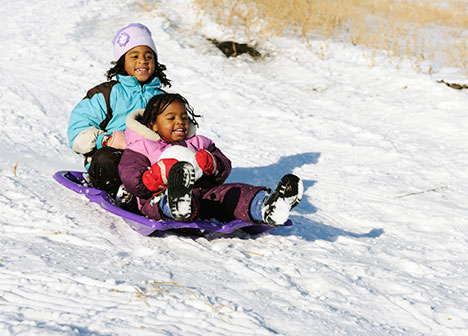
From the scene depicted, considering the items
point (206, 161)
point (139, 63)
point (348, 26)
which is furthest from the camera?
point (348, 26)

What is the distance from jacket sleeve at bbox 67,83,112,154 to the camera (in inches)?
135

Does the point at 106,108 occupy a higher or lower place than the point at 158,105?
lower

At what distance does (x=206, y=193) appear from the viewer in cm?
311

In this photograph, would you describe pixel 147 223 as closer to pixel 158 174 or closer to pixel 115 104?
pixel 158 174

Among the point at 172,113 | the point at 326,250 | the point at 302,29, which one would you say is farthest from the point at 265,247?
the point at 302,29

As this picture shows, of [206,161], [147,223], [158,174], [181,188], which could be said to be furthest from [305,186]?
[181,188]

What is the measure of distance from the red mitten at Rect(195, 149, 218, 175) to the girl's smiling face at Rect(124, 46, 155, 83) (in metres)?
1.03

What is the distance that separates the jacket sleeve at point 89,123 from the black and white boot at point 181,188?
1.05 metres

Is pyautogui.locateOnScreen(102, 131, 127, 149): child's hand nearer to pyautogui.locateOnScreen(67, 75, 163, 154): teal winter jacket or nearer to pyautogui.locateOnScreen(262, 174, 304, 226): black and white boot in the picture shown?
pyautogui.locateOnScreen(67, 75, 163, 154): teal winter jacket

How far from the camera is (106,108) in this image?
3.62 meters

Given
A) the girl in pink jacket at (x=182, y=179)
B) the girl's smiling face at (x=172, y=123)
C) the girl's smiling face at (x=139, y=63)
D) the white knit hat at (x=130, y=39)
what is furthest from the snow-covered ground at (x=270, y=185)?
the white knit hat at (x=130, y=39)

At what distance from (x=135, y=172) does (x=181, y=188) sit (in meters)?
0.52

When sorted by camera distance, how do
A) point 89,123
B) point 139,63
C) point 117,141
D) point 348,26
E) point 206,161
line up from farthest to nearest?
point 348,26, point 139,63, point 89,123, point 117,141, point 206,161

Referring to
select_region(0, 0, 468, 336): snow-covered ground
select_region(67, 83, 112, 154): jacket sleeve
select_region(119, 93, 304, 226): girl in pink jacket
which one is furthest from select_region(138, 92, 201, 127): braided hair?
select_region(0, 0, 468, 336): snow-covered ground
